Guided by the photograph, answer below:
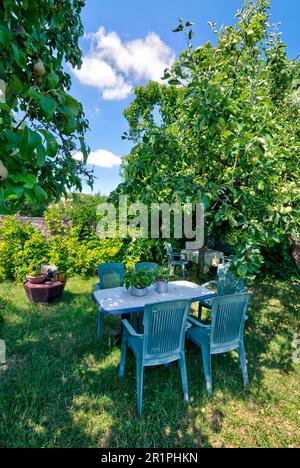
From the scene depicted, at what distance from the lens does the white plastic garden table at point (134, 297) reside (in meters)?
2.62

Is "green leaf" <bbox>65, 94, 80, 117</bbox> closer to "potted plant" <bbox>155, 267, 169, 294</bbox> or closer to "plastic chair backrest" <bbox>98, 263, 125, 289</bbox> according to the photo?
"potted plant" <bbox>155, 267, 169, 294</bbox>

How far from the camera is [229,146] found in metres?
1.98

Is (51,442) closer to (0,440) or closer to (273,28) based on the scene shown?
(0,440)

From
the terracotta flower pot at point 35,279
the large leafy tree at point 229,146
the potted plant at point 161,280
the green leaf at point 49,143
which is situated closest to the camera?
the green leaf at point 49,143

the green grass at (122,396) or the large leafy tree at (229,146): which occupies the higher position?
the large leafy tree at (229,146)

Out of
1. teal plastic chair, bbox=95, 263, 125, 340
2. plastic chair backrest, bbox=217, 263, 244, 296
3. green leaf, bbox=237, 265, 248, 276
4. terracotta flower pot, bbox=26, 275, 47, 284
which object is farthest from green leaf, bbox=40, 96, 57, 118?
terracotta flower pot, bbox=26, 275, 47, 284

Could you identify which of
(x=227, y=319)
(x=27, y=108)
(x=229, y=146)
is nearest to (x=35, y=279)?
(x=227, y=319)

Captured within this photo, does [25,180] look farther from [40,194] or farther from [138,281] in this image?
[138,281]

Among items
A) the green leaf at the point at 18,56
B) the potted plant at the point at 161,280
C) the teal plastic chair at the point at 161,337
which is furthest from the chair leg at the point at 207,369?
the green leaf at the point at 18,56

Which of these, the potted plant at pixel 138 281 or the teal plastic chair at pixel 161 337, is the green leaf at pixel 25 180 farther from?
the potted plant at pixel 138 281

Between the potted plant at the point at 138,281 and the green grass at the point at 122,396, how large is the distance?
89 cm

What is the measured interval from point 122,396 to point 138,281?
4.08 ft

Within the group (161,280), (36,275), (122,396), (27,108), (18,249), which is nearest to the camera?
(27,108)

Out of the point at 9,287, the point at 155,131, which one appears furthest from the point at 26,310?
the point at 155,131
